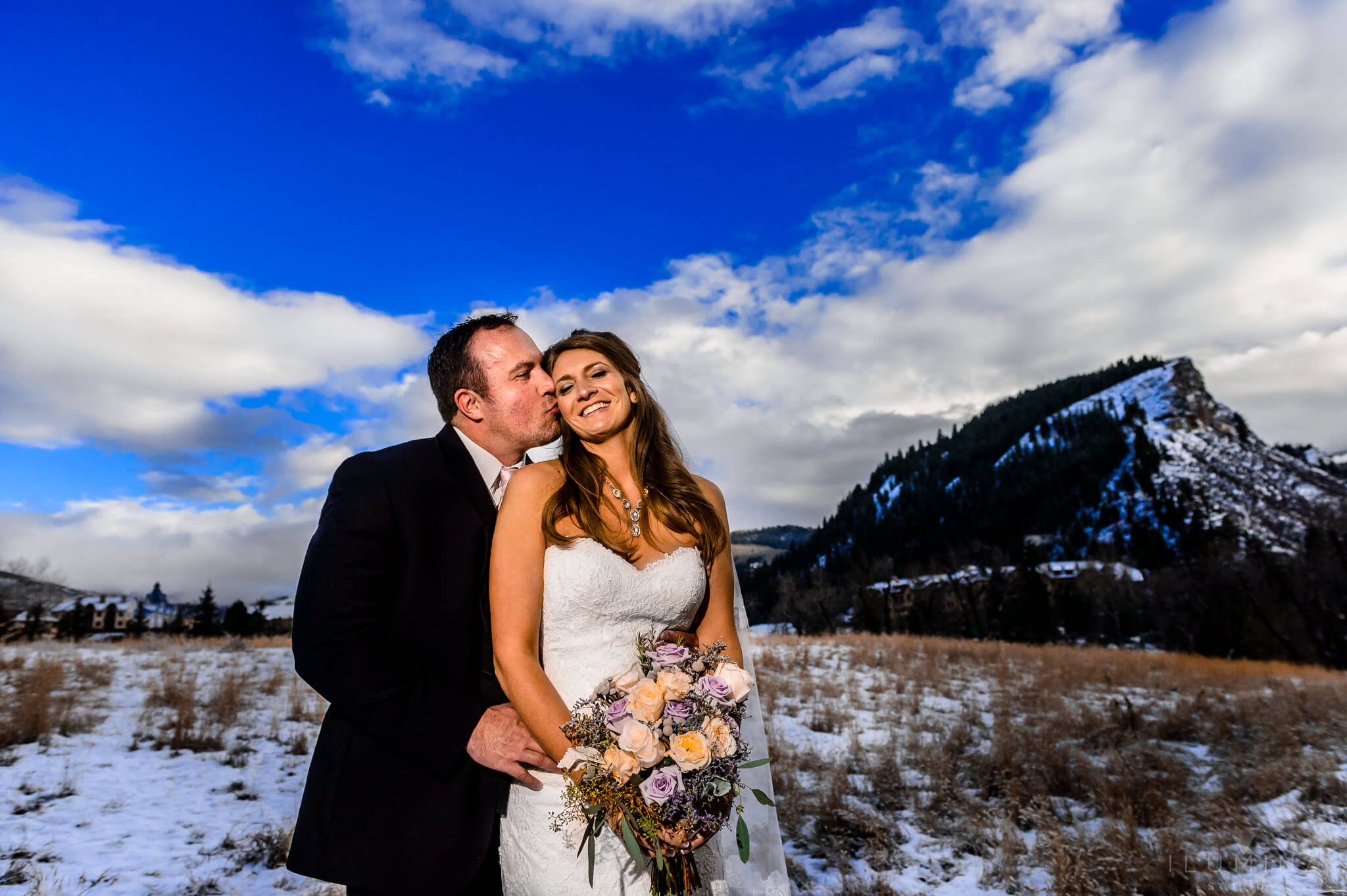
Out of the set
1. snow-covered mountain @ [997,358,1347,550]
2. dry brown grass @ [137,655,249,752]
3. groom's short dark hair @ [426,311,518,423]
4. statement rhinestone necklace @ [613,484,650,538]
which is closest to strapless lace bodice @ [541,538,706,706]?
statement rhinestone necklace @ [613,484,650,538]

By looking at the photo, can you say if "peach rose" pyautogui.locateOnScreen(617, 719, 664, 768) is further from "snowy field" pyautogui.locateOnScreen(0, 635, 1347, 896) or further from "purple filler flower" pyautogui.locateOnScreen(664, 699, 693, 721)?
"snowy field" pyautogui.locateOnScreen(0, 635, 1347, 896)

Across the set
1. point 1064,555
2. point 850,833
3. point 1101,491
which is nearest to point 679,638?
point 850,833

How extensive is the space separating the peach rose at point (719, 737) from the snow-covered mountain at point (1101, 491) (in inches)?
3979

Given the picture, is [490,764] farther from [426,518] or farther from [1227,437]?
[1227,437]

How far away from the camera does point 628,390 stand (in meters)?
3.54

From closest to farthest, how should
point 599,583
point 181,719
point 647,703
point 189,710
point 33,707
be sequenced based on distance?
point 647,703 → point 599,583 → point 33,707 → point 181,719 → point 189,710

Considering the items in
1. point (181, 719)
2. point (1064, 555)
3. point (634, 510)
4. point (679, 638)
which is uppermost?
point (1064, 555)

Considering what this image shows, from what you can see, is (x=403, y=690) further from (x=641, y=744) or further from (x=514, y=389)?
(x=514, y=389)

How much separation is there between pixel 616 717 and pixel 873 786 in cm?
715

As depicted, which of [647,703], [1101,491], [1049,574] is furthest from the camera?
[1101,491]

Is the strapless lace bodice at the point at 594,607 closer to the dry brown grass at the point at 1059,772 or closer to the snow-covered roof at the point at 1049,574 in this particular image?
the dry brown grass at the point at 1059,772

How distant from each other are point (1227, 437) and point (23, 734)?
206 m

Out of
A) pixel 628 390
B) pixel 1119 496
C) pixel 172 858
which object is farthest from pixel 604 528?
pixel 1119 496

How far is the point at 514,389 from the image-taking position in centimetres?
338
